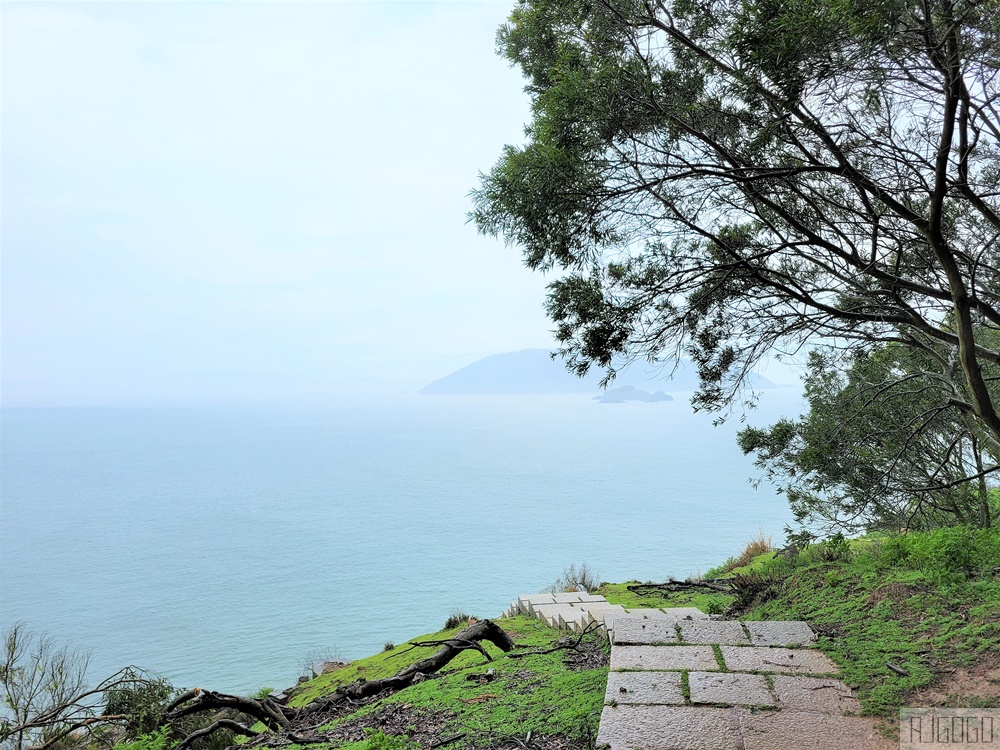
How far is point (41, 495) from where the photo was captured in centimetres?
6391

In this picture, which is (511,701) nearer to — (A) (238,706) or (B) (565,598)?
(A) (238,706)

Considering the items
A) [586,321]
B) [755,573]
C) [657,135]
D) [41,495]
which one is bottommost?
[41,495]

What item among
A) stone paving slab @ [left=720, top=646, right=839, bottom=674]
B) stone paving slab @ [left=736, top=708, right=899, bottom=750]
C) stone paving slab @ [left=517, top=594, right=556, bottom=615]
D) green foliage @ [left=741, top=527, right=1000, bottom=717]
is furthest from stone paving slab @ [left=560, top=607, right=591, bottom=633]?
stone paving slab @ [left=736, top=708, right=899, bottom=750]

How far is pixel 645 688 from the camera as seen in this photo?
3387mm

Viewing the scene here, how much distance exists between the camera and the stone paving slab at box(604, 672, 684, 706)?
3.24m

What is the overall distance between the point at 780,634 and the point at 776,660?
58cm

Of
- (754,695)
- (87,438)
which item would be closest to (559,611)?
(754,695)

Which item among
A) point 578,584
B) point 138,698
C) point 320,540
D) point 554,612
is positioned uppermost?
point 554,612

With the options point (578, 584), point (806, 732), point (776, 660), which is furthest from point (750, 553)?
point (806, 732)

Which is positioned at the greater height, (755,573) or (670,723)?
(670,723)

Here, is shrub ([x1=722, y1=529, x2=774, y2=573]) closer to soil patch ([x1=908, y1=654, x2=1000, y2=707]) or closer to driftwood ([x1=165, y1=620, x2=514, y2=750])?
driftwood ([x1=165, y1=620, x2=514, y2=750])

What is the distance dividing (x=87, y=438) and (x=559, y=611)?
151072mm

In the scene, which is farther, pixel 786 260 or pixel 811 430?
pixel 811 430

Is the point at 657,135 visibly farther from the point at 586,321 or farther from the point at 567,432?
the point at 567,432
